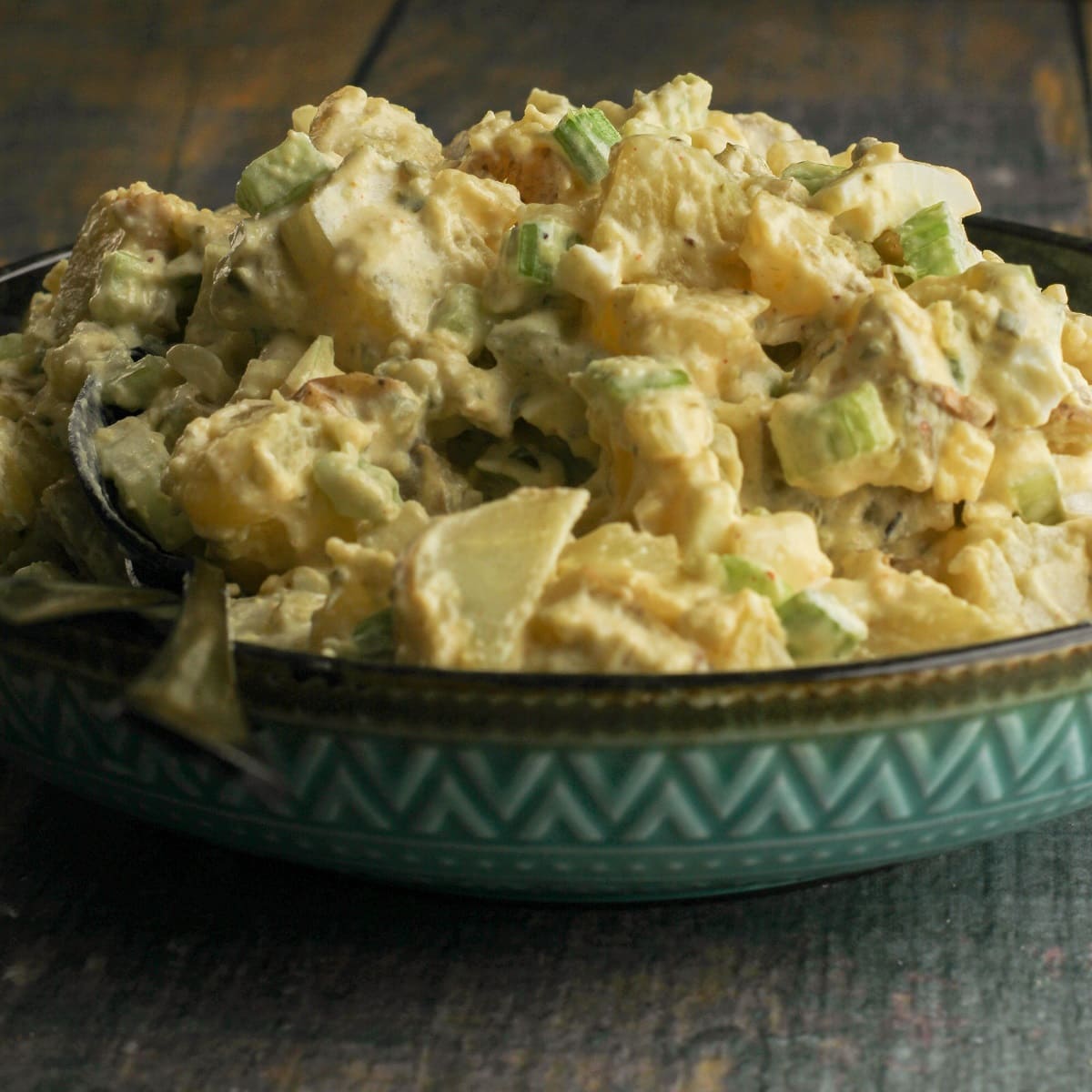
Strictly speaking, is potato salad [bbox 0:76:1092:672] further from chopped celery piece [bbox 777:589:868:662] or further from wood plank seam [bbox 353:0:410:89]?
wood plank seam [bbox 353:0:410:89]

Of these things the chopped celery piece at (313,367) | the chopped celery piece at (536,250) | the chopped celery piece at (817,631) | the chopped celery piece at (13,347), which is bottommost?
the chopped celery piece at (13,347)

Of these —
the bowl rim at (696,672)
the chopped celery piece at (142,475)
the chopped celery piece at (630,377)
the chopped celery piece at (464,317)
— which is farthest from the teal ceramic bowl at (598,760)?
the chopped celery piece at (464,317)

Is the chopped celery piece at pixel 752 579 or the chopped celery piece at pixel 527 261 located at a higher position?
the chopped celery piece at pixel 527 261

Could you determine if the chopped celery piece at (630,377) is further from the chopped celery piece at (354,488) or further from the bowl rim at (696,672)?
the bowl rim at (696,672)

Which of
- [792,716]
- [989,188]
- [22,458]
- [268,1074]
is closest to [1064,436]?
[792,716]

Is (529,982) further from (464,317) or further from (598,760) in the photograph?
(464,317)

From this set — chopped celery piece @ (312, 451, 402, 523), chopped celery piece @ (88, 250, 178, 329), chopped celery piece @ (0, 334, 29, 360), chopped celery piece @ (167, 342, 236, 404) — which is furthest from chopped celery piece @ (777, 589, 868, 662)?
chopped celery piece @ (0, 334, 29, 360)

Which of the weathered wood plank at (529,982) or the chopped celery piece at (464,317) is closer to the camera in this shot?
the weathered wood plank at (529,982)

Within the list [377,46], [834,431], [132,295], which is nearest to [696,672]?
[834,431]
